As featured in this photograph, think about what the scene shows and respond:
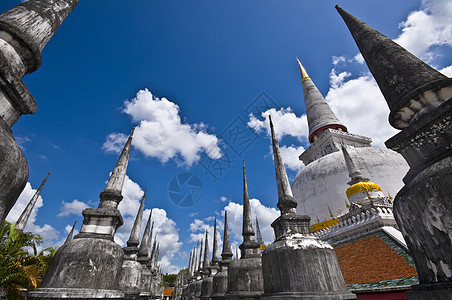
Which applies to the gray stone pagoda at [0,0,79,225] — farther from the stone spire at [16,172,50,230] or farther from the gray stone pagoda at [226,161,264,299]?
the stone spire at [16,172,50,230]

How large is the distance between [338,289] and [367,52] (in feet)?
12.3

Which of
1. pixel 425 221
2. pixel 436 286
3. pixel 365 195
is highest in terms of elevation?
pixel 365 195

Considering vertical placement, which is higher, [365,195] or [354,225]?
[365,195]

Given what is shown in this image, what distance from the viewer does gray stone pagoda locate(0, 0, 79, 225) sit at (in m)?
1.88

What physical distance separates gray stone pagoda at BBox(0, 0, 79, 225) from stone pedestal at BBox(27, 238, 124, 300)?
2.08 metres

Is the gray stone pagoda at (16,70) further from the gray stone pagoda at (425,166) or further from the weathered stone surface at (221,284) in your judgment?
the weathered stone surface at (221,284)

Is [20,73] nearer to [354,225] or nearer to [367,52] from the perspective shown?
[367,52]

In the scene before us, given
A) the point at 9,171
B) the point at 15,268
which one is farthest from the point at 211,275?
the point at 9,171

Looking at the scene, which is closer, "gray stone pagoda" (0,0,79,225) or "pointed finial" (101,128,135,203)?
"gray stone pagoda" (0,0,79,225)

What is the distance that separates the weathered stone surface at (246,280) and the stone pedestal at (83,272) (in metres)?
3.54

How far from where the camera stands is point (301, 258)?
3650 mm

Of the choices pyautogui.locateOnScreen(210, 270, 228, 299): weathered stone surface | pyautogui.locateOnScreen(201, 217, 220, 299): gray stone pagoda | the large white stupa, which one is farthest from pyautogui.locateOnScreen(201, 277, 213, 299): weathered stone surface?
the large white stupa

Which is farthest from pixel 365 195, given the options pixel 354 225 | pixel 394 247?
pixel 394 247

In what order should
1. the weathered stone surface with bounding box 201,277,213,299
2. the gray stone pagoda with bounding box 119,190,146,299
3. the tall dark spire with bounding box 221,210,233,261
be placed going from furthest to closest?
the weathered stone surface with bounding box 201,277,213,299, the tall dark spire with bounding box 221,210,233,261, the gray stone pagoda with bounding box 119,190,146,299
